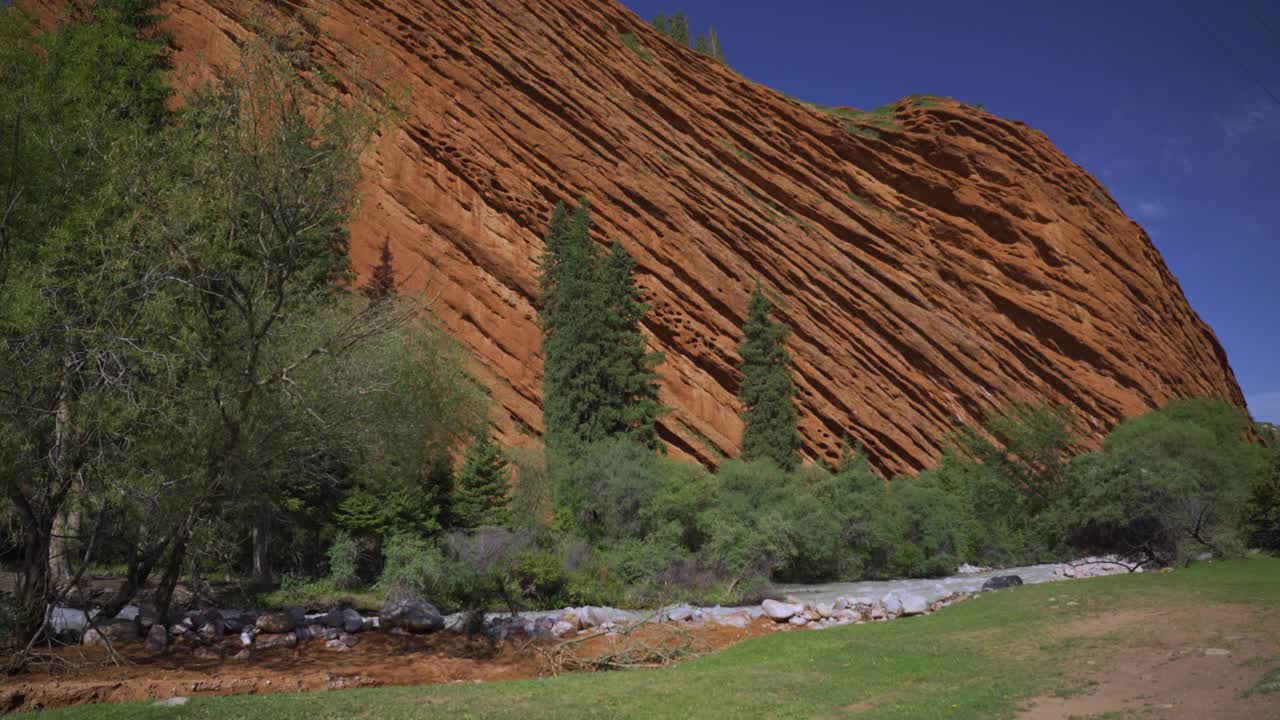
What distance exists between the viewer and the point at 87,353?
10.9 meters

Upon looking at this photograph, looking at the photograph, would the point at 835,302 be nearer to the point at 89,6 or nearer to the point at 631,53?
the point at 631,53

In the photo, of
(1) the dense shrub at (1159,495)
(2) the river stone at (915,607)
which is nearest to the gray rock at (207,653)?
(2) the river stone at (915,607)

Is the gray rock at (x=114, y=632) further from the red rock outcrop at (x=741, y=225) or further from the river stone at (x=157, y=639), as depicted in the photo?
the red rock outcrop at (x=741, y=225)

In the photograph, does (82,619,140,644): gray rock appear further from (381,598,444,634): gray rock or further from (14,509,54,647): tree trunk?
(381,598,444,634): gray rock

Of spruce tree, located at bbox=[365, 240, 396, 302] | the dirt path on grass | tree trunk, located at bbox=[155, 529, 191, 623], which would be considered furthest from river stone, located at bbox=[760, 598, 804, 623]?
spruce tree, located at bbox=[365, 240, 396, 302]

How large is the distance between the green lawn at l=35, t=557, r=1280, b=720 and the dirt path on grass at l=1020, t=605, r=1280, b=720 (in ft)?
0.77

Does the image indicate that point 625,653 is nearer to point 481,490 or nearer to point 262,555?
point 481,490

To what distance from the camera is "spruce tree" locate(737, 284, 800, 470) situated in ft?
118

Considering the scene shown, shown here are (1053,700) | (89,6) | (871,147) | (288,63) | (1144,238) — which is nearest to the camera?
(1053,700)

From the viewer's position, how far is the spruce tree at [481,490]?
23844 millimetres

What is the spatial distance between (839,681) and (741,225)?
3822 cm

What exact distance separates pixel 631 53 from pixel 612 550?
3436 centimetres

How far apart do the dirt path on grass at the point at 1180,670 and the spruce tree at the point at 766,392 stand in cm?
2335

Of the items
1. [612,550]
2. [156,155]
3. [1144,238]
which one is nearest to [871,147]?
[1144,238]
